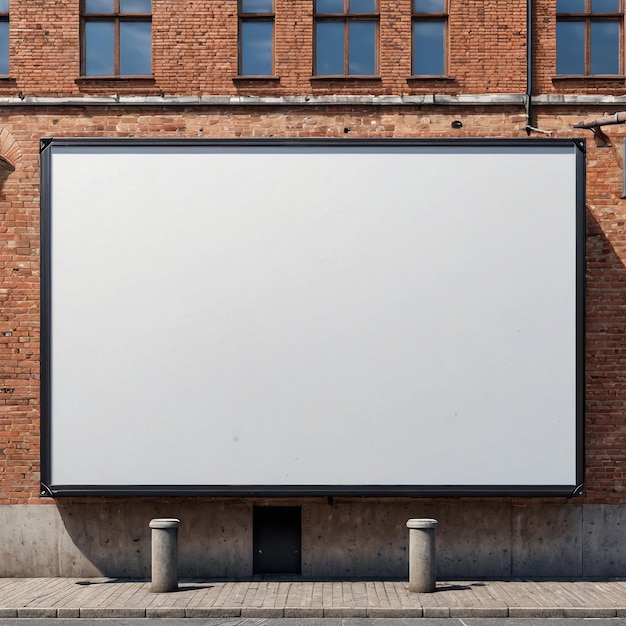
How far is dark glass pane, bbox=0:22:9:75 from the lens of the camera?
12.0 m

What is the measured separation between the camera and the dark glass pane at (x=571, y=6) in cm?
1210

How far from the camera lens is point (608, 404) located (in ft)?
37.9

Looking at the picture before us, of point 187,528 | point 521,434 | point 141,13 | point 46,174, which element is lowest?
point 187,528

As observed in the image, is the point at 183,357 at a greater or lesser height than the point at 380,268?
lesser

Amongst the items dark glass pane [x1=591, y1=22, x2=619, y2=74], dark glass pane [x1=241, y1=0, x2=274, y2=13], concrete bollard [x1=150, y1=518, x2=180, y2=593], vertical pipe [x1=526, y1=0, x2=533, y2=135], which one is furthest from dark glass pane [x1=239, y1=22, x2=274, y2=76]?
concrete bollard [x1=150, y1=518, x2=180, y2=593]

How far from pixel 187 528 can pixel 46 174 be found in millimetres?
5826

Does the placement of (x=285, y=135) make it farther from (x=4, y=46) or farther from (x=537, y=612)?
(x=537, y=612)

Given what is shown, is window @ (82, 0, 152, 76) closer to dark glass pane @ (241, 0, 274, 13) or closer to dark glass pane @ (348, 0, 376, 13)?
dark glass pane @ (241, 0, 274, 13)

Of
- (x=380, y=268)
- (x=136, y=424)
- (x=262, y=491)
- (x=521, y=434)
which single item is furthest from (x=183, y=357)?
(x=521, y=434)

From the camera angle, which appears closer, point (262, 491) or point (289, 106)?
point (262, 491)

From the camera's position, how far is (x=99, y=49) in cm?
1207

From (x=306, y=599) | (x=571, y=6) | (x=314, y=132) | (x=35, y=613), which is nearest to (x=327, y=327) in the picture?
(x=314, y=132)

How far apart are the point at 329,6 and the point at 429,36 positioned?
1.70m

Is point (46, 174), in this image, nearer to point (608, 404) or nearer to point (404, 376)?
point (404, 376)
